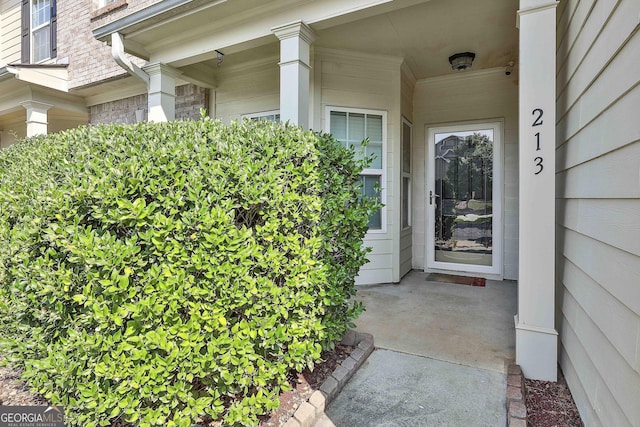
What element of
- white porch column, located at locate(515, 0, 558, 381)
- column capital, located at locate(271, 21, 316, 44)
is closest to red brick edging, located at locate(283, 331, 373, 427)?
white porch column, located at locate(515, 0, 558, 381)

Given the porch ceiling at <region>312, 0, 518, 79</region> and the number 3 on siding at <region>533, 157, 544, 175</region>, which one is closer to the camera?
the number 3 on siding at <region>533, 157, 544, 175</region>

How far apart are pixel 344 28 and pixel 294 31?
0.82m

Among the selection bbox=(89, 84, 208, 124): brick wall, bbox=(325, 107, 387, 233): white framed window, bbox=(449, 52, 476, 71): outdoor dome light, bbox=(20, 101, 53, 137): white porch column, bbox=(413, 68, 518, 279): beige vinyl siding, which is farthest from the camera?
bbox=(20, 101, 53, 137): white porch column

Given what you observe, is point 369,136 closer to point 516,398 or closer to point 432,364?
point 432,364

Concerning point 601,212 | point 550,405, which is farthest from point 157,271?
point 550,405

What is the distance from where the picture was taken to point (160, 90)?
388 cm

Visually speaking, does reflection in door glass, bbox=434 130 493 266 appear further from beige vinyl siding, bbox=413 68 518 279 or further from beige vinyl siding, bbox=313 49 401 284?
beige vinyl siding, bbox=313 49 401 284

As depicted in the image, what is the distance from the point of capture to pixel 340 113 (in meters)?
4.19

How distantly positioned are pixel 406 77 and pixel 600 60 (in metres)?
3.12

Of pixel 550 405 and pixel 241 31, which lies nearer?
pixel 550 405

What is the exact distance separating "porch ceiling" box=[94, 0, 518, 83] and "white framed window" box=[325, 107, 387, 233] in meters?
0.74

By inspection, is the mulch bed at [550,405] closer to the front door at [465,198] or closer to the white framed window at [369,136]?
the white framed window at [369,136]

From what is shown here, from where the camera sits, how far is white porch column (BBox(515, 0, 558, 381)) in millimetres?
2076

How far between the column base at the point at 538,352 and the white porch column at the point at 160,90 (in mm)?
3918
